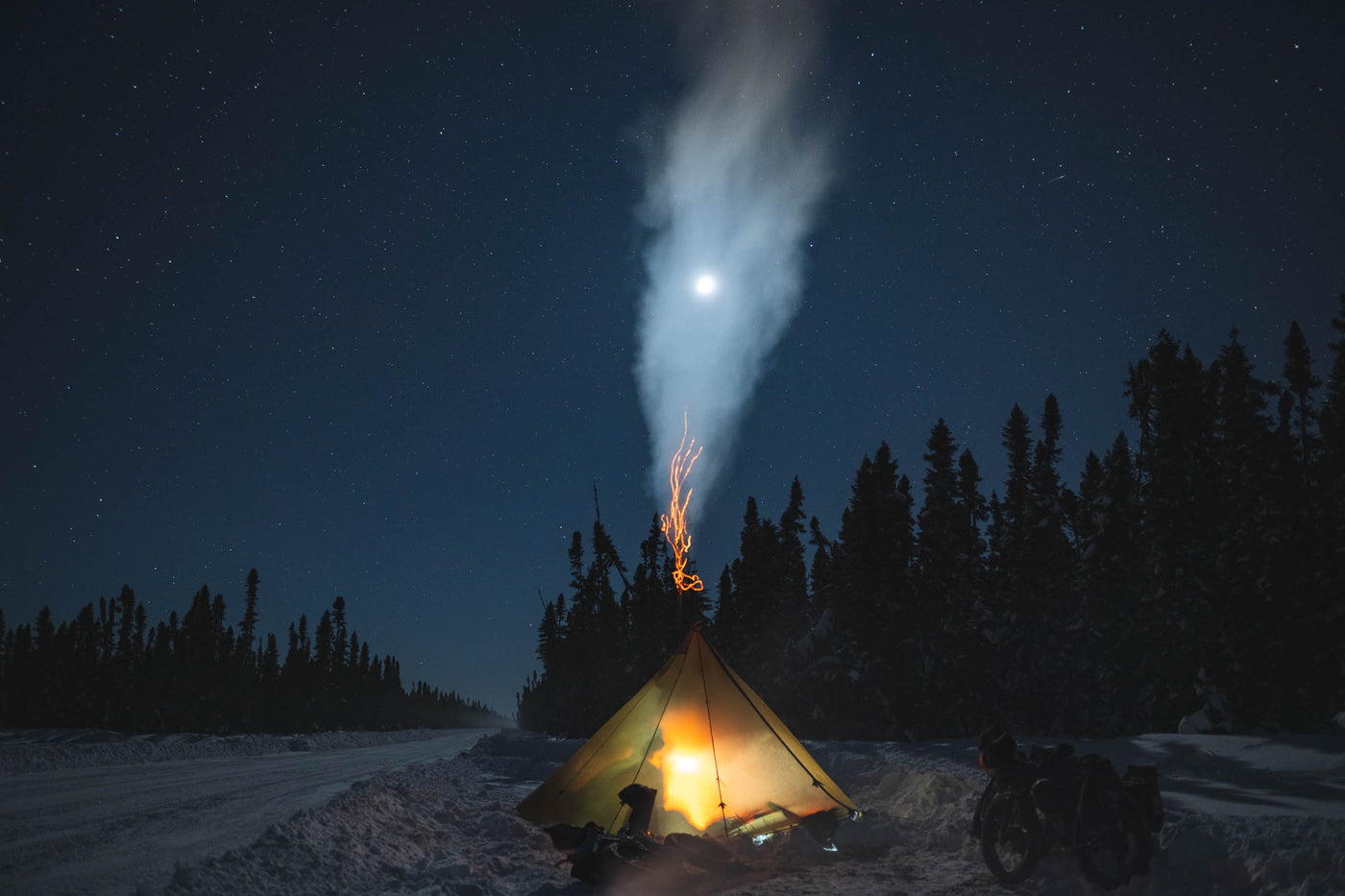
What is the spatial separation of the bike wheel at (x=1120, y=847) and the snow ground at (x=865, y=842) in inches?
5.8

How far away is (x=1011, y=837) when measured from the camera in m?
8.15

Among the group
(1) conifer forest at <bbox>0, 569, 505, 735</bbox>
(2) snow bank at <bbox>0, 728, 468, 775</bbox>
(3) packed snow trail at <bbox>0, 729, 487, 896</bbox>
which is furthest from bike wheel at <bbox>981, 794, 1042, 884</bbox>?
(1) conifer forest at <bbox>0, 569, 505, 735</bbox>

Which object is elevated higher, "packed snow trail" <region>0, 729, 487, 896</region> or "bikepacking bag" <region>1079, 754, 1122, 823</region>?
"bikepacking bag" <region>1079, 754, 1122, 823</region>

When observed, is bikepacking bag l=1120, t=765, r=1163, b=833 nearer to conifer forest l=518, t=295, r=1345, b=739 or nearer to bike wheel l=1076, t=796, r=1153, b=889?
bike wheel l=1076, t=796, r=1153, b=889

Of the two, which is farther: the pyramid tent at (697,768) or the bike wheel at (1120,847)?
the pyramid tent at (697,768)

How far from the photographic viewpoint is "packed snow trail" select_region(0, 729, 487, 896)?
8.32 metres

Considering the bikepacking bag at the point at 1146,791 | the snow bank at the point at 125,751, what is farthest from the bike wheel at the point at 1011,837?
the snow bank at the point at 125,751

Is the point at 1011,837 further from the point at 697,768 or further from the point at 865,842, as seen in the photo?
the point at 697,768

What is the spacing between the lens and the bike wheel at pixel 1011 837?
7.81 meters

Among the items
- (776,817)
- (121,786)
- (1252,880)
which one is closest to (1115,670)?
(776,817)

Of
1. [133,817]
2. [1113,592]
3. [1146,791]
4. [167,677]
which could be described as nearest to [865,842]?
[1146,791]

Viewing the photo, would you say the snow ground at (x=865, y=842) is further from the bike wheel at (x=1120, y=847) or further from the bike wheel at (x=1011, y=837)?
the bike wheel at (x=1011, y=837)

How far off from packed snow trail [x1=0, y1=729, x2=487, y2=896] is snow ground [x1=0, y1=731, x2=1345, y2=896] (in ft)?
0.31

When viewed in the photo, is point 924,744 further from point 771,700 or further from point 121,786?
point 771,700
